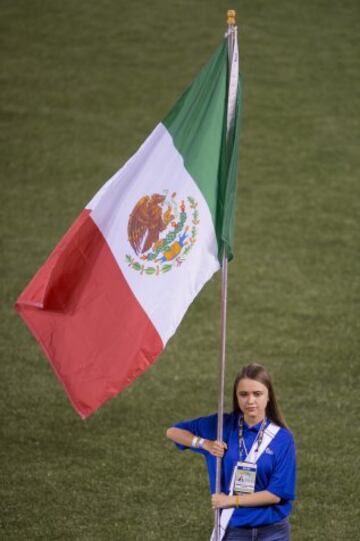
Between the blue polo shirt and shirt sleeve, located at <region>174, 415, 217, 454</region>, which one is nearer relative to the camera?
the blue polo shirt

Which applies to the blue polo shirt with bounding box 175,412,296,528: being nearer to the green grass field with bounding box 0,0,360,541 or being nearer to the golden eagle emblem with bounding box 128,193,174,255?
the golden eagle emblem with bounding box 128,193,174,255

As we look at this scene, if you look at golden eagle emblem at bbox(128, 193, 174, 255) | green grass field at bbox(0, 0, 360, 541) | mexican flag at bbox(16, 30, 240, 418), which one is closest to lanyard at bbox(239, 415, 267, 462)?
mexican flag at bbox(16, 30, 240, 418)

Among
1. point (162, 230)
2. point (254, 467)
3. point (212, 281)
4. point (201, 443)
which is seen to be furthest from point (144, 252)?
point (212, 281)

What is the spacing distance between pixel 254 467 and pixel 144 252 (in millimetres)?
1367

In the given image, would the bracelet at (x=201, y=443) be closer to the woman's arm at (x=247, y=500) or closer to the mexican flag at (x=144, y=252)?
the woman's arm at (x=247, y=500)

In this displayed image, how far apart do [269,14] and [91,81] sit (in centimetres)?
450

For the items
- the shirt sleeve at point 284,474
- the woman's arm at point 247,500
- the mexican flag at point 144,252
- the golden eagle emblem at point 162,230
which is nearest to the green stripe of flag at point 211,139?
the mexican flag at point 144,252

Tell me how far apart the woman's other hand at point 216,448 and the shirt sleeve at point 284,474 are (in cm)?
30

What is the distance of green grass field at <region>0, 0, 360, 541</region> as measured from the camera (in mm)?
9461

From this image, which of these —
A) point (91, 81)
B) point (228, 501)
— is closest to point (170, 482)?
point (228, 501)

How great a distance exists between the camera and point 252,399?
6.12 m

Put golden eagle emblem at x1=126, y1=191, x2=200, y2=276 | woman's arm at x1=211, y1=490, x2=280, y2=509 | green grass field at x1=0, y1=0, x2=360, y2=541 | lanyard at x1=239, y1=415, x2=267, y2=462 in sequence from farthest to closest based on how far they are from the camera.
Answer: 1. green grass field at x1=0, y1=0, x2=360, y2=541
2. golden eagle emblem at x1=126, y1=191, x2=200, y2=276
3. lanyard at x1=239, y1=415, x2=267, y2=462
4. woman's arm at x1=211, y1=490, x2=280, y2=509

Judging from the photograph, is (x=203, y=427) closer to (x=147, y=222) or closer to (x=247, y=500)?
(x=247, y=500)

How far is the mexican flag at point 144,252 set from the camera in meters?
6.14
